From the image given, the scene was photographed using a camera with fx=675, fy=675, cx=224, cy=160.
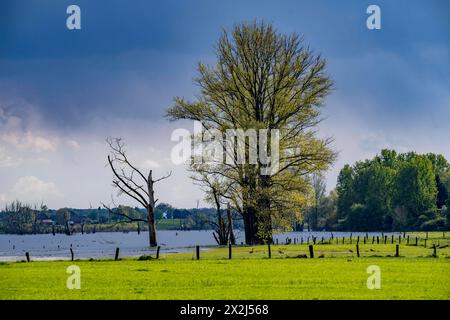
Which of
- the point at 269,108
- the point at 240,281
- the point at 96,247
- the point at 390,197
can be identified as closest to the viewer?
the point at 240,281

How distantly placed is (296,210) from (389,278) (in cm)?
2685

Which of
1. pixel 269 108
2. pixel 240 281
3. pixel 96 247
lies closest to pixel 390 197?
pixel 96 247

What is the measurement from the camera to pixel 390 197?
134 meters

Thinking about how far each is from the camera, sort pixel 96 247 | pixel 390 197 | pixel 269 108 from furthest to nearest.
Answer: pixel 390 197 → pixel 96 247 → pixel 269 108

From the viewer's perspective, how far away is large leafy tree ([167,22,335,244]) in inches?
2176

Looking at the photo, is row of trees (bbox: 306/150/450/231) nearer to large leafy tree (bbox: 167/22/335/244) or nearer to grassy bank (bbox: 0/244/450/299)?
large leafy tree (bbox: 167/22/335/244)

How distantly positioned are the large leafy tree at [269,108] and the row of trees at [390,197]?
6915cm

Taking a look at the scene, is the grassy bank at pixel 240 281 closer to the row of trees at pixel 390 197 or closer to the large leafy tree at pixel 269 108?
the large leafy tree at pixel 269 108

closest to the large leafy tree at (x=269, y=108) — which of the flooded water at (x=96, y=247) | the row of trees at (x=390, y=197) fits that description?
the flooded water at (x=96, y=247)

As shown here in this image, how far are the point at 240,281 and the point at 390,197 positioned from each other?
110501mm

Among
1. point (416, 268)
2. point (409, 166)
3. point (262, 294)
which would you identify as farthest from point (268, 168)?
point (409, 166)

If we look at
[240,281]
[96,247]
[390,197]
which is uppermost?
[390,197]

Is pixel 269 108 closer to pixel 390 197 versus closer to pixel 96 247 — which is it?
pixel 96 247
